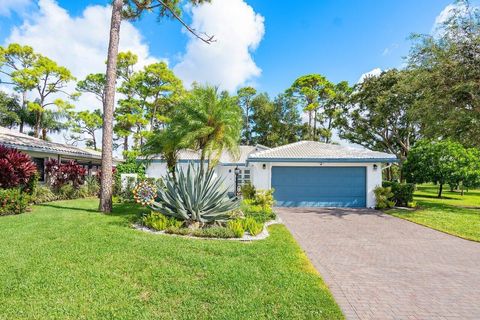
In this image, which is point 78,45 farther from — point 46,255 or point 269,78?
point 46,255

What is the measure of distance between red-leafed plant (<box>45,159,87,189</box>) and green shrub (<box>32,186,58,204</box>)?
77 cm

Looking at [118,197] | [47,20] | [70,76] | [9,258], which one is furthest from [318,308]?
[70,76]

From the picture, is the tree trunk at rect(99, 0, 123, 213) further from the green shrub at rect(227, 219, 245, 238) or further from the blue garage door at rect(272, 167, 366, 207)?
the blue garage door at rect(272, 167, 366, 207)

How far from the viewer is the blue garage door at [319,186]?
623 inches

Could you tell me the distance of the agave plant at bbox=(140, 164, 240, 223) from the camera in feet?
27.6

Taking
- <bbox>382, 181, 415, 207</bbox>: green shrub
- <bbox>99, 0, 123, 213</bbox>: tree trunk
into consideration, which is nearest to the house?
<bbox>382, 181, 415, 207</bbox>: green shrub

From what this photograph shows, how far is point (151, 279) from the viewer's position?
15.1ft

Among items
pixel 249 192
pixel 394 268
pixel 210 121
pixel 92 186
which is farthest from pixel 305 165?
pixel 92 186

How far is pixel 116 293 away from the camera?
4.12 metres

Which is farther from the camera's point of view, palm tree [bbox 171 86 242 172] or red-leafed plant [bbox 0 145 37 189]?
red-leafed plant [bbox 0 145 37 189]

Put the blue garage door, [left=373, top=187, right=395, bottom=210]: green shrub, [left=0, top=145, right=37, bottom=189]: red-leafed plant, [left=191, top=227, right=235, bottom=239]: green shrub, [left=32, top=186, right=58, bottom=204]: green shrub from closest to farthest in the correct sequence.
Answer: [left=191, top=227, right=235, bottom=239]: green shrub, [left=0, top=145, right=37, bottom=189]: red-leafed plant, [left=32, top=186, right=58, bottom=204]: green shrub, [left=373, top=187, right=395, bottom=210]: green shrub, the blue garage door

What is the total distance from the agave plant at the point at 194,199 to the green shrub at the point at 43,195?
328 inches

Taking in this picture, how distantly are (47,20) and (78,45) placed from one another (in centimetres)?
328

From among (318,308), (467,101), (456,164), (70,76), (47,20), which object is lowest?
(318,308)
